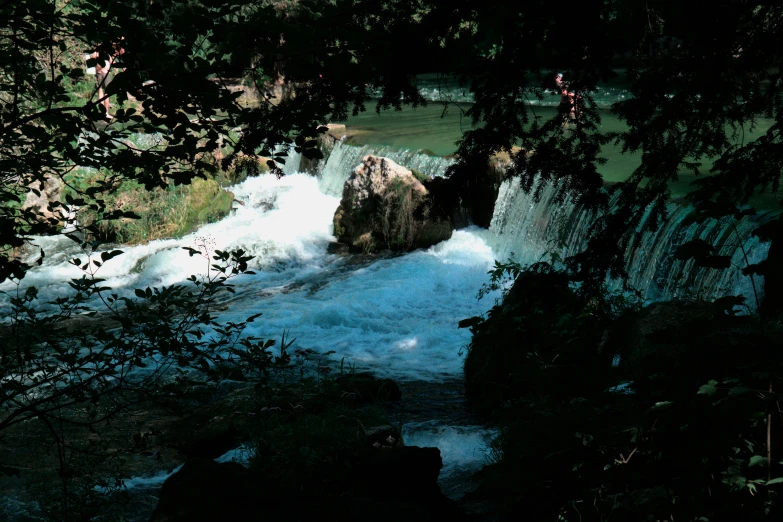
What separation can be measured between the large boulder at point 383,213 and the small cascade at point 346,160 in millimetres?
1584

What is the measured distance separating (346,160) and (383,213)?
3.60m

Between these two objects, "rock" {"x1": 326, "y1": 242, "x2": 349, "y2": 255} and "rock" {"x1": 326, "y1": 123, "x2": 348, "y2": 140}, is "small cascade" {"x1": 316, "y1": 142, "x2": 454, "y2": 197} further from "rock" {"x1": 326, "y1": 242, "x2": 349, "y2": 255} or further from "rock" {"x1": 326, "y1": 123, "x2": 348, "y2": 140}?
"rock" {"x1": 326, "y1": 242, "x2": 349, "y2": 255}

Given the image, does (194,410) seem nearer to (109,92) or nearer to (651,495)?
(109,92)

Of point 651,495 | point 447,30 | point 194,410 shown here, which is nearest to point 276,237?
point 194,410

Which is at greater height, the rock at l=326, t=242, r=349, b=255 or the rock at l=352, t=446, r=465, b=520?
the rock at l=352, t=446, r=465, b=520

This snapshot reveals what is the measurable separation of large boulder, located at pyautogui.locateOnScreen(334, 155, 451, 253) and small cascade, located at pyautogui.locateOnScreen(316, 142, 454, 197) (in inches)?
62.4

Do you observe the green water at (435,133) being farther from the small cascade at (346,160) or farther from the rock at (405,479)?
the rock at (405,479)

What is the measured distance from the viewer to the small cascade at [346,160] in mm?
14209

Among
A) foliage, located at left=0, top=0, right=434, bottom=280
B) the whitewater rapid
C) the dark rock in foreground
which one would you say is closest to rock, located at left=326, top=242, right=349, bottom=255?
the whitewater rapid

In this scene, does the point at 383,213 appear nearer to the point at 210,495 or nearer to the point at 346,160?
the point at 346,160

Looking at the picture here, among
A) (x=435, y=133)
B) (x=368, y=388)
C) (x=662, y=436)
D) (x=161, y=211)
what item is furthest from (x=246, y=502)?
(x=435, y=133)

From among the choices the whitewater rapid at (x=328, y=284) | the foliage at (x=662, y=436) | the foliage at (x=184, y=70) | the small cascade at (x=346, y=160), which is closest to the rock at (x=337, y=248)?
the whitewater rapid at (x=328, y=284)

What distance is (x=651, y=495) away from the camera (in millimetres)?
2605

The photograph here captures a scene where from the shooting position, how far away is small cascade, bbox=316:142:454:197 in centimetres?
1421
